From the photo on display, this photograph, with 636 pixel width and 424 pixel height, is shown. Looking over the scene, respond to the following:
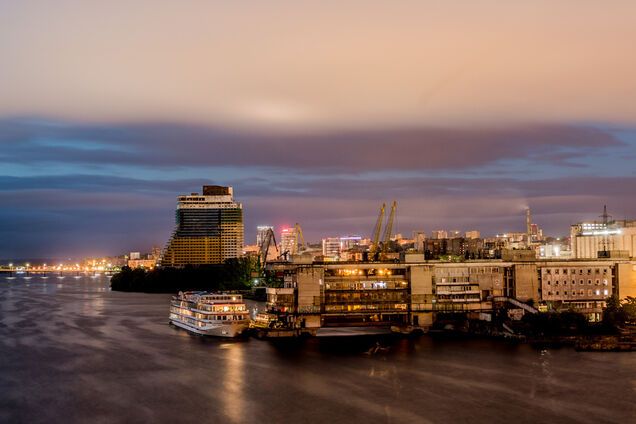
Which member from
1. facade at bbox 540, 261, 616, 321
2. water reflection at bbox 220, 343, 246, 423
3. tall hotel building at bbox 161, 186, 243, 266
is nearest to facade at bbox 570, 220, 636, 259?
facade at bbox 540, 261, 616, 321

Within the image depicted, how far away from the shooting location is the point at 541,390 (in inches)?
1083

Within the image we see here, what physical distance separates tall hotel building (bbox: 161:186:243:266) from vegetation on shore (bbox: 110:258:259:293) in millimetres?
25250

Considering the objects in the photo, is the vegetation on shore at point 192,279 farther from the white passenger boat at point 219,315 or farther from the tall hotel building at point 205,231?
the white passenger boat at point 219,315

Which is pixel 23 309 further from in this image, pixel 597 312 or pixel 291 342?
pixel 597 312

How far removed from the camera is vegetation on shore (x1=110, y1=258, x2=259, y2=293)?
86375 millimetres

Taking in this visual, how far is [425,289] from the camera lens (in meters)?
42.8

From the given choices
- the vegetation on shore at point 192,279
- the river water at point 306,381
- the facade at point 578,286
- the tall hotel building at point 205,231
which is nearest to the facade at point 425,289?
the facade at point 578,286

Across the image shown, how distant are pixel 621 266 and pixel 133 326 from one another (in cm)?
3147

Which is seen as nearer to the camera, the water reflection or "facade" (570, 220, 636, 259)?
the water reflection

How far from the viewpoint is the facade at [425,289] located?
41.8m

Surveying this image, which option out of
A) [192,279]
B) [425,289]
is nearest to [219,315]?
[425,289]

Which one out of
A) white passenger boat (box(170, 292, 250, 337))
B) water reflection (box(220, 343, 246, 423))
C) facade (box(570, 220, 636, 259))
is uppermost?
facade (box(570, 220, 636, 259))

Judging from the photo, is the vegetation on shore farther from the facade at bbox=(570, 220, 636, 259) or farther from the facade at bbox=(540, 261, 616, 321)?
the facade at bbox=(540, 261, 616, 321)

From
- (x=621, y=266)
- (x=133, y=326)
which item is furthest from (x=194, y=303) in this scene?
(x=621, y=266)
